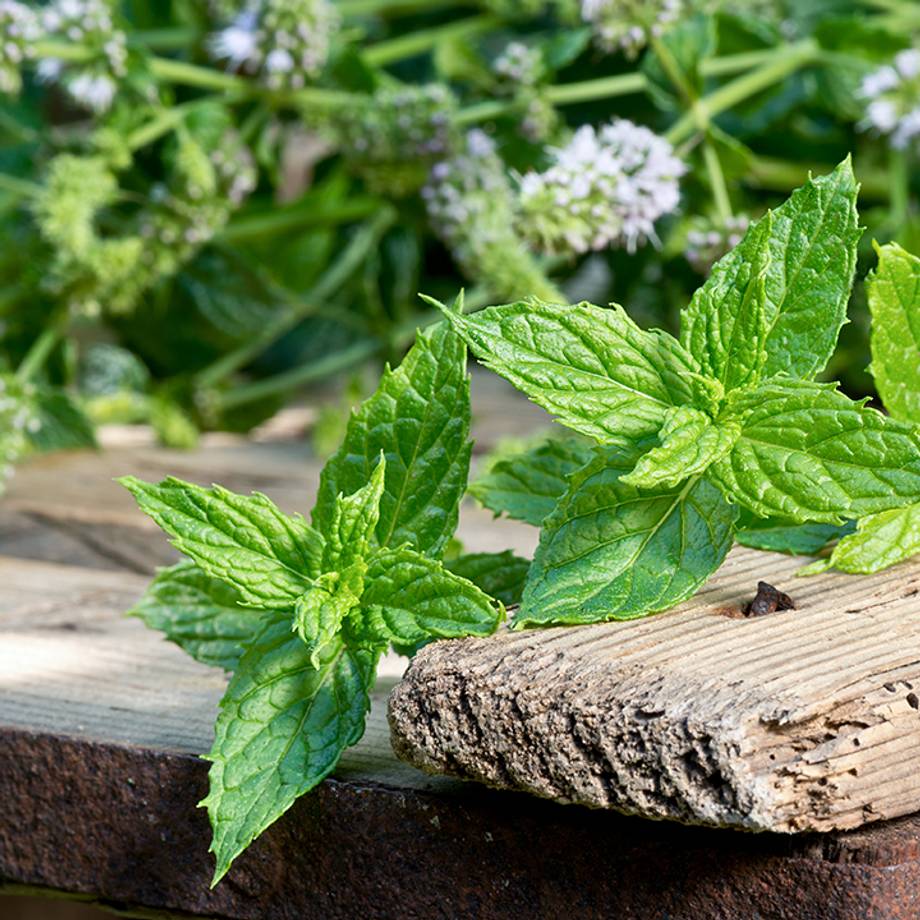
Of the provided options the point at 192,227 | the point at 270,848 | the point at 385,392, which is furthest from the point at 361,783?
the point at 192,227

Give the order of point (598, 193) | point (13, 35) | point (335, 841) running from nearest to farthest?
point (335, 841) < point (598, 193) < point (13, 35)

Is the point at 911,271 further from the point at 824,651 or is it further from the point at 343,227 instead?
the point at 343,227

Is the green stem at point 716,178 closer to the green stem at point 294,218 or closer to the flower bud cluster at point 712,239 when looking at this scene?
the flower bud cluster at point 712,239

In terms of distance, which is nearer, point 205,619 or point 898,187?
point 205,619

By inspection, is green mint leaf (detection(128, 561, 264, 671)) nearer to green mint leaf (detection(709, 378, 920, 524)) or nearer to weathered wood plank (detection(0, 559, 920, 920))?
weathered wood plank (detection(0, 559, 920, 920))

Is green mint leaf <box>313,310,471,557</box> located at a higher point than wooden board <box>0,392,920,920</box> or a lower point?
higher

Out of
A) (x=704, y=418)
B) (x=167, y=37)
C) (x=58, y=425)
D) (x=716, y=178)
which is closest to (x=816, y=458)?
Answer: (x=704, y=418)

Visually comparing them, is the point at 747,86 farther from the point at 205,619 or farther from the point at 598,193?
the point at 205,619

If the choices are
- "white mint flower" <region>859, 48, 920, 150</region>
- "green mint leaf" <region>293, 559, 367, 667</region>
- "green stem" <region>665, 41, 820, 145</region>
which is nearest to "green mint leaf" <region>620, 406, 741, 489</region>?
"green mint leaf" <region>293, 559, 367, 667</region>
